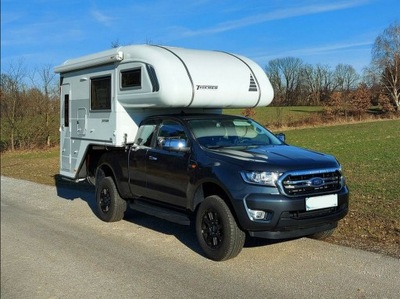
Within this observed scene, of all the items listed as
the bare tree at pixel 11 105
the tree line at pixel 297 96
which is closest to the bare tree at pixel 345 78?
the tree line at pixel 297 96

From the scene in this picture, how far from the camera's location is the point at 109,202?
318 inches

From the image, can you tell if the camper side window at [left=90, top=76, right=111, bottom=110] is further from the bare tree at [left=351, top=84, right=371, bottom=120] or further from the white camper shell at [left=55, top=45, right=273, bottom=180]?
the bare tree at [left=351, top=84, right=371, bottom=120]

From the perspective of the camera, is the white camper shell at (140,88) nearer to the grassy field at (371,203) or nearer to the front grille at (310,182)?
the front grille at (310,182)

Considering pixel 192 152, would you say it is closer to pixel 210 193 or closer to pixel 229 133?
pixel 210 193

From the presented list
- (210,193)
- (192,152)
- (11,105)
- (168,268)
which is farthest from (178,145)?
(11,105)

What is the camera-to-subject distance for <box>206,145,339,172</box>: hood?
5.35 metres

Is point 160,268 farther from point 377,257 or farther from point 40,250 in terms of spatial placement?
point 377,257

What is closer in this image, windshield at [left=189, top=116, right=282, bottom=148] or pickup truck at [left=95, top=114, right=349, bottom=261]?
pickup truck at [left=95, top=114, right=349, bottom=261]

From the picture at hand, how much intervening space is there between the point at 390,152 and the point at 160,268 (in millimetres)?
13373

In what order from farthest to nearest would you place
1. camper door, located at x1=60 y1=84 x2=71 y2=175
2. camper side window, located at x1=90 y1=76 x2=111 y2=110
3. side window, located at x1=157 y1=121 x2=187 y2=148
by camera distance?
camper door, located at x1=60 y1=84 x2=71 y2=175
camper side window, located at x1=90 y1=76 x2=111 y2=110
side window, located at x1=157 y1=121 x2=187 y2=148

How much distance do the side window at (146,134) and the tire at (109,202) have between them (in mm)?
1031

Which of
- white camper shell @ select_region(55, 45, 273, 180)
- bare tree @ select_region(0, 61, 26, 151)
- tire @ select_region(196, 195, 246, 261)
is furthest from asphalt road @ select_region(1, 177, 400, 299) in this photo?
bare tree @ select_region(0, 61, 26, 151)

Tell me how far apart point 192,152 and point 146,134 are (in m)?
1.49

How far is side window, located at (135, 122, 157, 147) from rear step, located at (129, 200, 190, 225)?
0.95 metres
